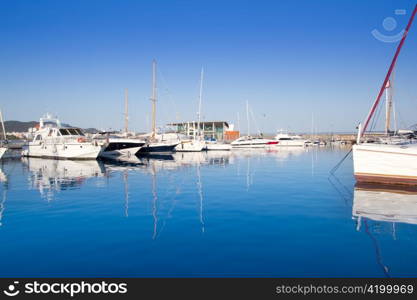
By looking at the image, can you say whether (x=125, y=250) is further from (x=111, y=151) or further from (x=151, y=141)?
(x=151, y=141)

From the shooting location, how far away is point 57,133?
39.4m

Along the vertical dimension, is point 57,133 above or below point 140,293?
above

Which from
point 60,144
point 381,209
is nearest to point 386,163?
point 381,209

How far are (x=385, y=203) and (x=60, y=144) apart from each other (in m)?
35.2

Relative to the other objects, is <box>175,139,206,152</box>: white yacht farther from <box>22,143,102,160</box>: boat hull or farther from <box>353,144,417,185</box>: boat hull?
<box>353,144,417,185</box>: boat hull

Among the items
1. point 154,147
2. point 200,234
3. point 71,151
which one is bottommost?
point 200,234

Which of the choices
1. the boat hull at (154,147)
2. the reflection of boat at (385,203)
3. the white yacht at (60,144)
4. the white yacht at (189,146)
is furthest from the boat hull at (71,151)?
the reflection of boat at (385,203)

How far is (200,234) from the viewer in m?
8.83

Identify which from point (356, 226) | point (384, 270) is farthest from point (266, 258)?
point (356, 226)

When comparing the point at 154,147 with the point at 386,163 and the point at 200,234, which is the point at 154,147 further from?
the point at 200,234

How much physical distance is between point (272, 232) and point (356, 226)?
8.89 feet

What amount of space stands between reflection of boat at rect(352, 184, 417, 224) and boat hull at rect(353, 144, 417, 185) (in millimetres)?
973

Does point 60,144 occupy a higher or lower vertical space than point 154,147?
higher

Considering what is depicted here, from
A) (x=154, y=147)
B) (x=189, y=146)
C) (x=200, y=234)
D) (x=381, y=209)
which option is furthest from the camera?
(x=189, y=146)
